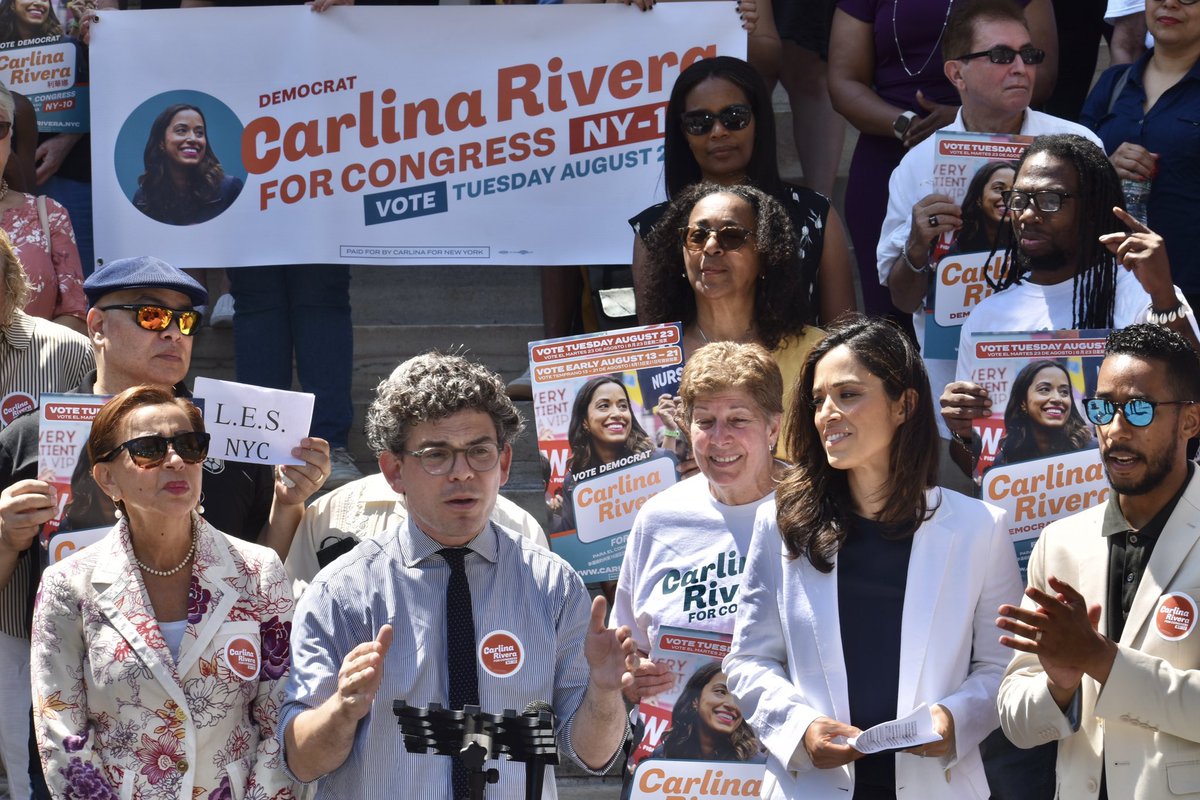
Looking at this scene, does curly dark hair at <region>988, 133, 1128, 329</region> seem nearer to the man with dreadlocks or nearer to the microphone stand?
the man with dreadlocks

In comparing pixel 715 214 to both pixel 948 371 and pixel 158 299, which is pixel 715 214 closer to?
pixel 948 371

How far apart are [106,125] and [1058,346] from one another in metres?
4.13

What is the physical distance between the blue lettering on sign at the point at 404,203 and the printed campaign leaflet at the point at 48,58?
1291 mm

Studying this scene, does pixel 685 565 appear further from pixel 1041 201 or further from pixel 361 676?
pixel 1041 201

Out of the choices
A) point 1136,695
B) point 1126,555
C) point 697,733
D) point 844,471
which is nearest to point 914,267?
point 844,471

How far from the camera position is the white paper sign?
184 inches

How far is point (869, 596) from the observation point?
383 centimetres

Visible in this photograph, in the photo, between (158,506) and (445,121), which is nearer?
(158,506)

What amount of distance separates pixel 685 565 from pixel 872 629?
2.37 feet

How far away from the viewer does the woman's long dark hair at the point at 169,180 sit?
22.7ft

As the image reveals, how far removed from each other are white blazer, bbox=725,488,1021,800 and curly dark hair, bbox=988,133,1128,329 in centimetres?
123

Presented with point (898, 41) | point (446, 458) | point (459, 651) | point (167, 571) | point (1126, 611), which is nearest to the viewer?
point (459, 651)

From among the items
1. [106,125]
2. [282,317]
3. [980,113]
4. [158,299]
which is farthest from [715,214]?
[106,125]

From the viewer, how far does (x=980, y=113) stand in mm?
5621
